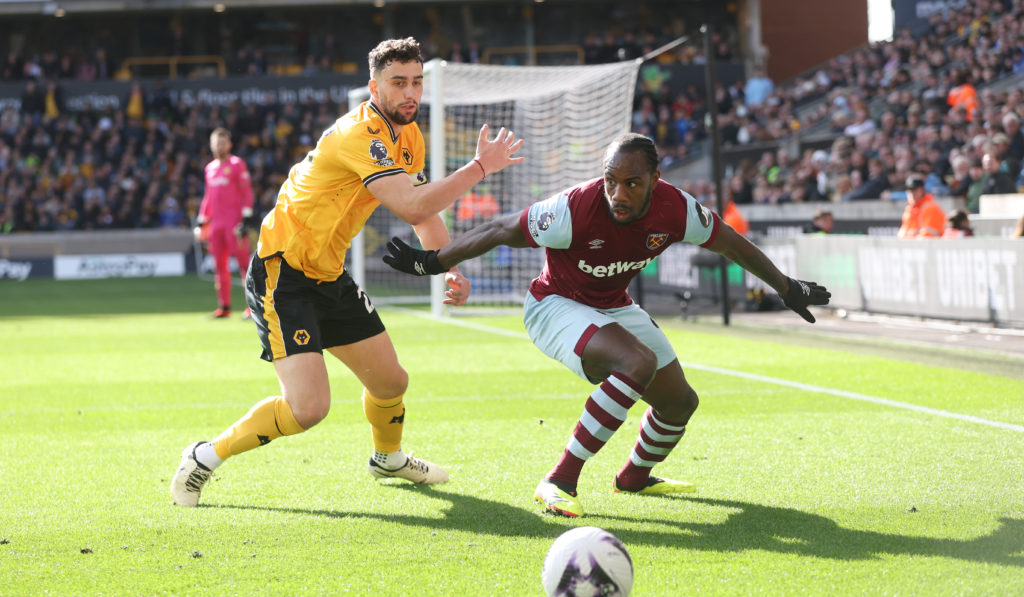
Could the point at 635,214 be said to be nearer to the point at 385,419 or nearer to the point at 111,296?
the point at 385,419

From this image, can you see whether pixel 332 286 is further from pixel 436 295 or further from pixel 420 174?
pixel 436 295

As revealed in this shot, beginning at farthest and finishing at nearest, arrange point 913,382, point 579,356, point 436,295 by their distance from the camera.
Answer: point 436,295 → point 913,382 → point 579,356

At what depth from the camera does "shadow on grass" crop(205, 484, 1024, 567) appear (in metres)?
4.36

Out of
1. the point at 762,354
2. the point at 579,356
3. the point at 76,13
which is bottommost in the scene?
the point at 762,354

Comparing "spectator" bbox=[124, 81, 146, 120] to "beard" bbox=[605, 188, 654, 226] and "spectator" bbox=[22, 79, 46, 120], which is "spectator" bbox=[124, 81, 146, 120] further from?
"beard" bbox=[605, 188, 654, 226]

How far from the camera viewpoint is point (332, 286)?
17.9 ft

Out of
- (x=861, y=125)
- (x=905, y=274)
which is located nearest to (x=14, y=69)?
(x=861, y=125)

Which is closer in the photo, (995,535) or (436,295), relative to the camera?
(995,535)

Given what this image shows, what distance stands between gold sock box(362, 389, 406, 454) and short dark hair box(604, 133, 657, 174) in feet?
5.81

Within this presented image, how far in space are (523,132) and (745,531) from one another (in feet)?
46.4

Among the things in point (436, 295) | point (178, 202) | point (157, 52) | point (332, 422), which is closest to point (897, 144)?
point (436, 295)

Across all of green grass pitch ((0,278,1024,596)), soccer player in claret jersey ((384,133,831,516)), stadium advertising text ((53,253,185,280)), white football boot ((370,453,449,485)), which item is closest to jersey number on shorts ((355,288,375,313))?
soccer player in claret jersey ((384,133,831,516))

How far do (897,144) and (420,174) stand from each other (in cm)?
1740

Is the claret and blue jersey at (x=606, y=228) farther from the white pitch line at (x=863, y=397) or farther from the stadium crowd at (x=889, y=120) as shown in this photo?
the stadium crowd at (x=889, y=120)
